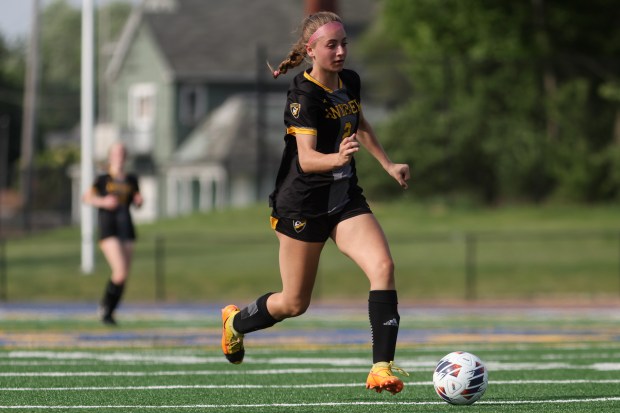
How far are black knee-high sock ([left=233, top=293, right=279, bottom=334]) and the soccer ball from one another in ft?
4.18

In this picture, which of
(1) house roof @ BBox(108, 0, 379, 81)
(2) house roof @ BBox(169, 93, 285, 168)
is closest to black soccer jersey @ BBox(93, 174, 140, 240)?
(2) house roof @ BBox(169, 93, 285, 168)

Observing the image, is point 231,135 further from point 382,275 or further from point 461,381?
point 461,381

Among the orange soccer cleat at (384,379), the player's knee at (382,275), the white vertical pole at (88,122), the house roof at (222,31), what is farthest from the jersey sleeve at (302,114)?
the house roof at (222,31)

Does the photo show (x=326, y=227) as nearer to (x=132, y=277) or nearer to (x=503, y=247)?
(x=132, y=277)

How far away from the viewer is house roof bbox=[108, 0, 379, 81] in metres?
53.4

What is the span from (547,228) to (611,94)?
14.9 feet

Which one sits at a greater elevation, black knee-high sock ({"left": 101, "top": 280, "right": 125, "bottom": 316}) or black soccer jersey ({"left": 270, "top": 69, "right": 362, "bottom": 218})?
black soccer jersey ({"left": 270, "top": 69, "right": 362, "bottom": 218})

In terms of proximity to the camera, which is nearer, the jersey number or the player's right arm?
the player's right arm

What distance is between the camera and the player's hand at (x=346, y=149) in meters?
7.50

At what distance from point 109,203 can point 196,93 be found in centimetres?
3716

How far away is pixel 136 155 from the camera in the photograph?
5066cm

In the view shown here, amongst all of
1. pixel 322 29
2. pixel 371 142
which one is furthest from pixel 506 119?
pixel 322 29

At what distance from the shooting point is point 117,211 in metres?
15.6

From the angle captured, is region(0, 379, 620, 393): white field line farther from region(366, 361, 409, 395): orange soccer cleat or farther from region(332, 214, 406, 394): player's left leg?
region(366, 361, 409, 395): orange soccer cleat
